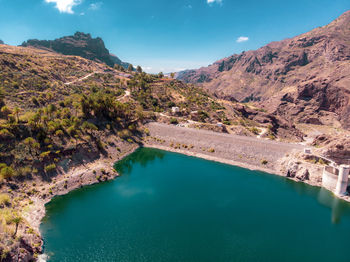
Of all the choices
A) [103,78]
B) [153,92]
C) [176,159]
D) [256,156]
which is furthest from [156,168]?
[103,78]

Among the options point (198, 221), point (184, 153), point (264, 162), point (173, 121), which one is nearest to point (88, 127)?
point (184, 153)

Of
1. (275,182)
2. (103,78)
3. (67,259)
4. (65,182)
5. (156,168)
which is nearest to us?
(67,259)

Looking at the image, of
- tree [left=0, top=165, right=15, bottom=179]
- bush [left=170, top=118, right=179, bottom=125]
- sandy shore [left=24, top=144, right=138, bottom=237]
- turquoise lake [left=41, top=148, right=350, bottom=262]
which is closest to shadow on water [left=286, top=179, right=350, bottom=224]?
turquoise lake [left=41, top=148, right=350, bottom=262]

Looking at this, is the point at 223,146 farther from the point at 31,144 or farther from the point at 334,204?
the point at 31,144

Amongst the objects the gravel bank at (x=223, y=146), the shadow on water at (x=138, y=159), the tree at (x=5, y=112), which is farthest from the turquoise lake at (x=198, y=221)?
the tree at (x=5, y=112)

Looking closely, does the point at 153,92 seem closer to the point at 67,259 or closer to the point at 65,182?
the point at 65,182
